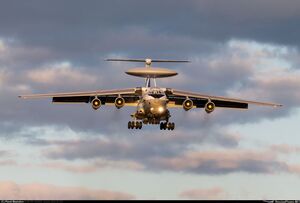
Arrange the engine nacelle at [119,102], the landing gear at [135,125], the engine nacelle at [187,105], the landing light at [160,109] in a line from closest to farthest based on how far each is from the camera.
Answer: the landing light at [160,109], the engine nacelle at [119,102], the engine nacelle at [187,105], the landing gear at [135,125]

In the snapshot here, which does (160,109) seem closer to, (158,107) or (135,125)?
(158,107)

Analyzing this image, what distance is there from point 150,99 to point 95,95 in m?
7.01

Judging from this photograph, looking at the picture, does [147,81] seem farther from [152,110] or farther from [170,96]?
[152,110]

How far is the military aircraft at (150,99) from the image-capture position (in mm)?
58688

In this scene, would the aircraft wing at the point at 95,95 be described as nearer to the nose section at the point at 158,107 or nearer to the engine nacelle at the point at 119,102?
the engine nacelle at the point at 119,102

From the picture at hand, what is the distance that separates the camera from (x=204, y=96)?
65.3 meters

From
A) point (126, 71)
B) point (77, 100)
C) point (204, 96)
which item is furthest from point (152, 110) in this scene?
Answer: point (77, 100)

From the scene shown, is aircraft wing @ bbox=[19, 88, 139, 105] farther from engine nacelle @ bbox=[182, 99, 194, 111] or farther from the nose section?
the nose section

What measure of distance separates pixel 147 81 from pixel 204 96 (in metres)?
5.58

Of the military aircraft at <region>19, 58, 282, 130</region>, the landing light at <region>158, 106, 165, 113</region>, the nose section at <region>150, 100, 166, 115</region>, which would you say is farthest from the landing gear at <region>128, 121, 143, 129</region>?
the landing light at <region>158, 106, 165, 113</region>

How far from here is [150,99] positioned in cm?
5888

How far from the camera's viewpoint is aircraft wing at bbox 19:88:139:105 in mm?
63906

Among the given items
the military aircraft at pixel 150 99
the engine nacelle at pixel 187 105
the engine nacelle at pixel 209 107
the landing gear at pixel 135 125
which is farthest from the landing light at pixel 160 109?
the engine nacelle at pixel 209 107

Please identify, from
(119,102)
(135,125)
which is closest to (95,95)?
(119,102)
